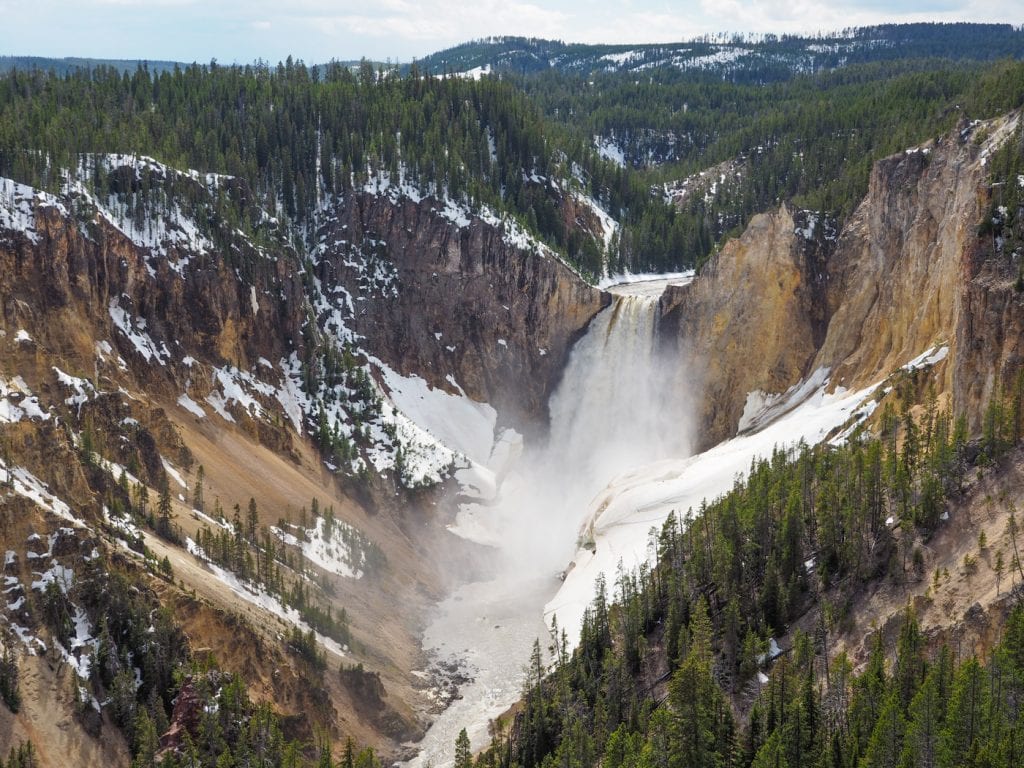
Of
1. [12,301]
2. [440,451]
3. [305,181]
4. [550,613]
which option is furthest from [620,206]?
[12,301]

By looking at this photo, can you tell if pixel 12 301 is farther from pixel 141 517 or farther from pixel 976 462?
pixel 976 462

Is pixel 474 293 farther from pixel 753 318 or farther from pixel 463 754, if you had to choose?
pixel 463 754

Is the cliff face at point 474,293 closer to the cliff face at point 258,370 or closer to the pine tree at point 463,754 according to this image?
the cliff face at point 258,370

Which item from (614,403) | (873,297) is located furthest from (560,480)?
(873,297)

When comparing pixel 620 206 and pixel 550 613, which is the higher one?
pixel 620 206

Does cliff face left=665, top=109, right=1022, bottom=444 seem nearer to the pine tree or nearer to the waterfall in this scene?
the waterfall

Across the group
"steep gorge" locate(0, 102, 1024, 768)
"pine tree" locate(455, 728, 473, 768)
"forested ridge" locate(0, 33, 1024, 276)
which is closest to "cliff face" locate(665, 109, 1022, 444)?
"steep gorge" locate(0, 102, 1024, 768)

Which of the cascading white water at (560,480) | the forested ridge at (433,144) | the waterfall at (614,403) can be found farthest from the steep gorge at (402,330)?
the forested ridge at (433,144)
